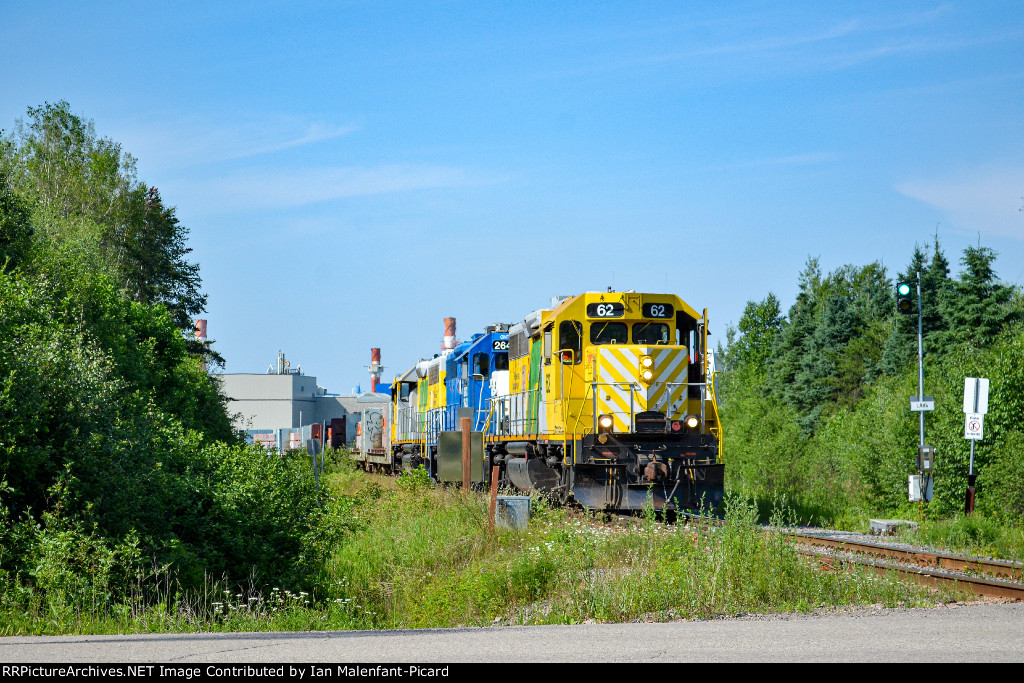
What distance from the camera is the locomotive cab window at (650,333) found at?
750 inches

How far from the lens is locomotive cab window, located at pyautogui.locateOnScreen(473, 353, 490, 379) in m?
26.1

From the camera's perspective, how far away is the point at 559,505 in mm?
18969

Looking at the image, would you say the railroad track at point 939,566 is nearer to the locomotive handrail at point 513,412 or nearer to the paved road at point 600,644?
the paved road at point 600,644

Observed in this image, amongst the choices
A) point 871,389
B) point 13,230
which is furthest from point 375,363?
point 13,230

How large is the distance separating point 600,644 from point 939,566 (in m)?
8.01

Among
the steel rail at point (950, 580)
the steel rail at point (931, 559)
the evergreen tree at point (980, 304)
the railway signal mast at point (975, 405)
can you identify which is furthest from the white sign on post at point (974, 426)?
the evergreen tree at point (980, 304)

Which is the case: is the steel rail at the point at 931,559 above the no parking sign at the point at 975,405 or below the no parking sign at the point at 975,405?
below

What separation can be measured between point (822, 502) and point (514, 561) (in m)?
18.6

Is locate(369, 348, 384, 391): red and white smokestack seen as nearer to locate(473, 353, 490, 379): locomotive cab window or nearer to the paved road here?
locate(473, 353, 490, 379): locomotive cab window

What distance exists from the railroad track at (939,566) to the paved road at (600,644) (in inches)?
95.7

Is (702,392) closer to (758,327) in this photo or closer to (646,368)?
(646,368)

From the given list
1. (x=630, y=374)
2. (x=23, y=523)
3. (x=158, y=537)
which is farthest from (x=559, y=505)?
(x=23, y=523)

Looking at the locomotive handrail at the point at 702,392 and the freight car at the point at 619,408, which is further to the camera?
the locomotive handrail at the point at 702,392
